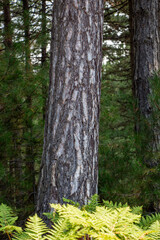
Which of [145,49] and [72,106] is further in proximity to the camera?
[145,49]

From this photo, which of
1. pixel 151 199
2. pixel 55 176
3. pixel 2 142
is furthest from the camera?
pixel 2 142

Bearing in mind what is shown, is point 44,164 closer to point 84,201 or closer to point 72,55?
point 84,201

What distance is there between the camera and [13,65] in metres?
3.96

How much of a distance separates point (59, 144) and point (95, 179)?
1.67ft

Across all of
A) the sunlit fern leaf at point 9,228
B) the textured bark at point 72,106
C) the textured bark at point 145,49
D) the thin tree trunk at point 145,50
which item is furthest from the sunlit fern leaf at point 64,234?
the textured bark at point 145,49

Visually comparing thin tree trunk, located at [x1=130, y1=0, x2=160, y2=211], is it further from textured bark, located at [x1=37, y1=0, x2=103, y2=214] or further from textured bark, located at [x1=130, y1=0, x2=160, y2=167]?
textured bark, located at [x1=37, y1=0, x2=103, y2=214]

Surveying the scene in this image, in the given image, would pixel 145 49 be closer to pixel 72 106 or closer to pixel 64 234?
pixel 72 106

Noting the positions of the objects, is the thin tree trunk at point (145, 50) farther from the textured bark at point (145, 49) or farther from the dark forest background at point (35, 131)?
the dark forest background at point (35, 131)

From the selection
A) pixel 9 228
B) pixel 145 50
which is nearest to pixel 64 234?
pixel 9 228

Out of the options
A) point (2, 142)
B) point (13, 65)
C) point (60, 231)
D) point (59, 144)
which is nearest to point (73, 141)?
point (59, 144)

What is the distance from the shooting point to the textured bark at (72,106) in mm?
1997

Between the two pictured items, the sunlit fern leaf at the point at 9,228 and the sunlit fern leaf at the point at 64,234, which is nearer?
the sunlit fern leaf at the point at 64,234

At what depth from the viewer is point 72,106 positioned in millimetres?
2059

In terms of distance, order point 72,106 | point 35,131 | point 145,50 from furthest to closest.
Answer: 1. point 35,131
2. point 145,50
3. point 72,106
